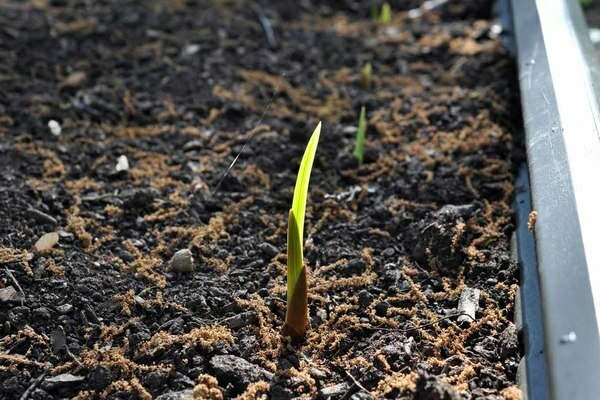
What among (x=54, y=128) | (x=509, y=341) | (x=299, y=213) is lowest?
(x=54, y=128)

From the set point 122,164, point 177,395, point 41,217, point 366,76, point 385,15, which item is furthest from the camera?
point 385,15

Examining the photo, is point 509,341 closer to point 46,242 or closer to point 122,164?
point 46,242

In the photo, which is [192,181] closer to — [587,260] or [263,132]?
[263,132]

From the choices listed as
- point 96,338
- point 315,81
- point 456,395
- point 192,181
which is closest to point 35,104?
point 192,181

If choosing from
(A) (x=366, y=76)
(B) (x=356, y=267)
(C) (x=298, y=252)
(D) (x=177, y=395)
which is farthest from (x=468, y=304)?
(A) (x=366, y=76)

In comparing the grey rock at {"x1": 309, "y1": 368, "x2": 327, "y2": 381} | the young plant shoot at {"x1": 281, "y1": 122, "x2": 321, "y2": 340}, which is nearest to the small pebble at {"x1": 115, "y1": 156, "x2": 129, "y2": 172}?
the young plant shoot at {"x1": 281, "y1": 122, "x2": 321, "y2": 340}

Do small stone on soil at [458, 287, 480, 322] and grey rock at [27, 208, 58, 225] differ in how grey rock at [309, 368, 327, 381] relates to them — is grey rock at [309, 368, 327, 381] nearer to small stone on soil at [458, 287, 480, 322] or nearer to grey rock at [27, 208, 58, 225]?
small stone on soil at [458, 287, 480, 322]
